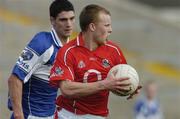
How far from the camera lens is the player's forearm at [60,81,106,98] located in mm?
6988

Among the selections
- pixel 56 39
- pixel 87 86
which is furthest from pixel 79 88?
pixel 56 39

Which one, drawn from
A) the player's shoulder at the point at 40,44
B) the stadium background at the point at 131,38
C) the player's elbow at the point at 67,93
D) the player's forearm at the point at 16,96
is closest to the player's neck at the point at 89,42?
the player's elbow at the point at 67,93

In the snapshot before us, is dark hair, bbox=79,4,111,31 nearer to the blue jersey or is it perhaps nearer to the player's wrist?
the player's wrist

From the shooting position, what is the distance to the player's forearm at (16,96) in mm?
7832

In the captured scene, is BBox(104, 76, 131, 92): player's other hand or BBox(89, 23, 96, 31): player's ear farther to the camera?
BBox(89, 23, 96, 31): player's ear

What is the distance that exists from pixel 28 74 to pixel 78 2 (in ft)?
37.1

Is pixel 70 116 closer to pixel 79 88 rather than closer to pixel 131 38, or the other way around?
pixel 79 88

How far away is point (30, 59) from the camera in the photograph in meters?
7.86

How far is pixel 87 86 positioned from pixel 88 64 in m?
0.33

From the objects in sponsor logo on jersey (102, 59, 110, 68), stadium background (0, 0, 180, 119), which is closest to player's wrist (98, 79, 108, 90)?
sponsor logo on jersey (102, 59, 110, 68)

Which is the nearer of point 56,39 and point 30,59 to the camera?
point 30,59

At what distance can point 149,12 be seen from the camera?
66.5 ft

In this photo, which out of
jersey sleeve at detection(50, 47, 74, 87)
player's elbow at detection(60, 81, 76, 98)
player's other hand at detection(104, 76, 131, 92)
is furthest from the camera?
jersey sleeve at detection(50, 47, 74, 87)

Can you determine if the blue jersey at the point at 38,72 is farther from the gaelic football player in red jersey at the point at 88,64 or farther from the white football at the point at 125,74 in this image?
the white football at the point at 125,74
